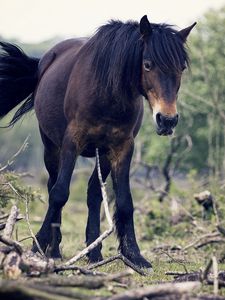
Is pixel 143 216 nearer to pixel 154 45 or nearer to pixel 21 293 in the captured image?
pixel 154 45

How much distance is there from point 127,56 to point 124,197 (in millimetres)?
1619

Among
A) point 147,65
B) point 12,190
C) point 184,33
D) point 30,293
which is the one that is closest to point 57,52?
point 12,190

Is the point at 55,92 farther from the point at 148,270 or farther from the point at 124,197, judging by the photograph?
the point at 148,270

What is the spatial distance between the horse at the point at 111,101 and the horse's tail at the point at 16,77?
621 millimetres

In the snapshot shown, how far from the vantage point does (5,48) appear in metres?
9.52

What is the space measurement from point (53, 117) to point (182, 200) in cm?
546

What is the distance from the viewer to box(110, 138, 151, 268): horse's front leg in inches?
310

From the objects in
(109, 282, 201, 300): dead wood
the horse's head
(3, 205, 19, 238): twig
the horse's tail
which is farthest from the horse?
(109, 282, 201, 300): dead wood

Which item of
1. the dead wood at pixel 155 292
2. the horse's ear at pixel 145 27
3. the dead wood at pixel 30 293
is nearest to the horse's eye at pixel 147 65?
the horse's ear at pixel 145 27

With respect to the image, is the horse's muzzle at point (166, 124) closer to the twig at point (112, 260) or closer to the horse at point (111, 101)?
the horse at point (111, 101)

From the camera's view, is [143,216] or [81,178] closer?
[143,216]

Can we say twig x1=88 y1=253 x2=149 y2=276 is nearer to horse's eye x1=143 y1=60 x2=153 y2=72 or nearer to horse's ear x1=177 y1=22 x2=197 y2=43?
horse's eye x1=143 y1=60 x2=153 y2=72

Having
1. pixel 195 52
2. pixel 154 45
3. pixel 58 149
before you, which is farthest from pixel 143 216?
pixel 195 52

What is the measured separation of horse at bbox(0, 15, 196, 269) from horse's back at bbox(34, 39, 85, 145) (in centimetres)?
1
